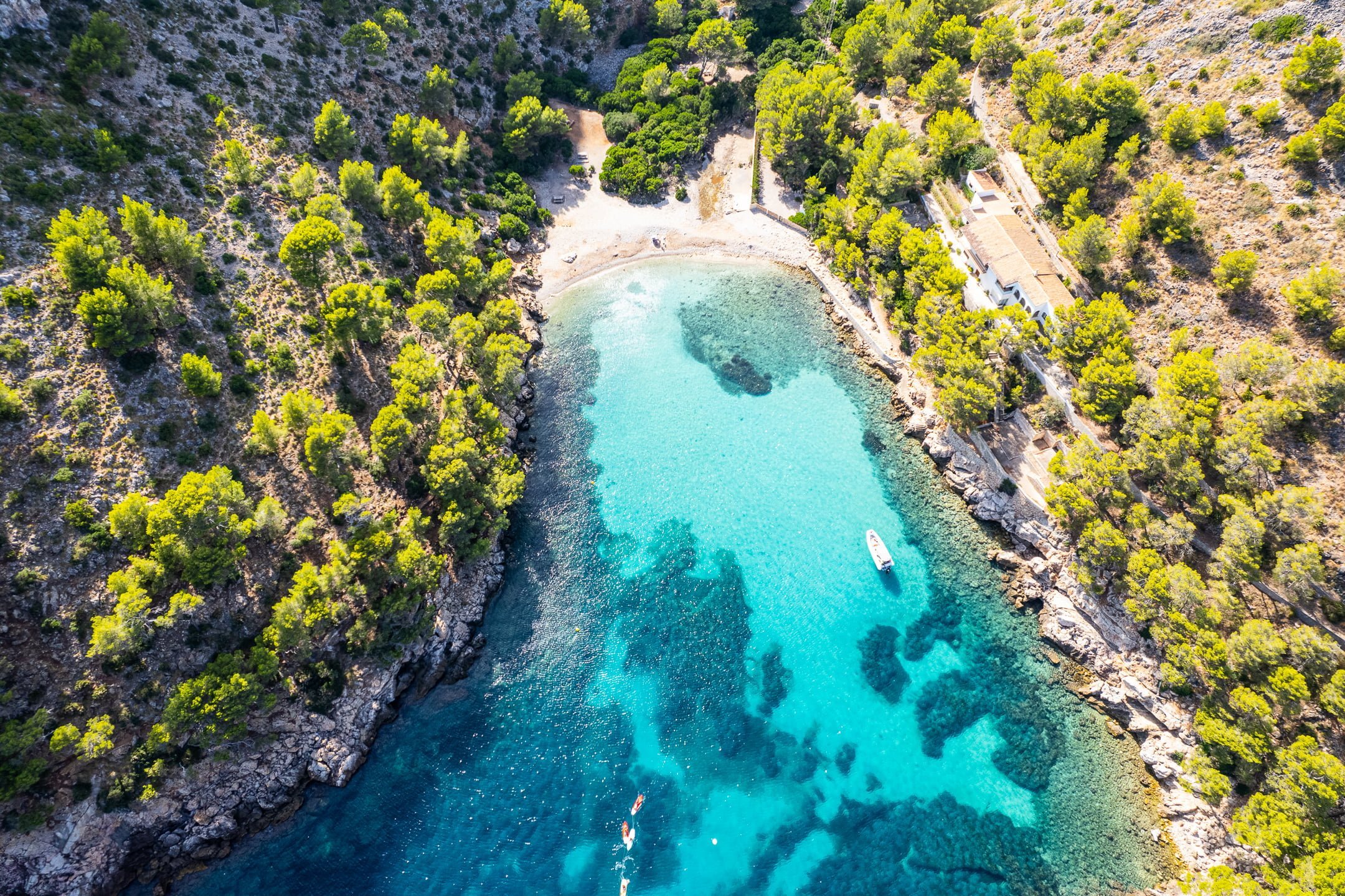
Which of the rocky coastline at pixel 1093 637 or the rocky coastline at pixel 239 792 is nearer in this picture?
the rocky coastline at pixel 239 792

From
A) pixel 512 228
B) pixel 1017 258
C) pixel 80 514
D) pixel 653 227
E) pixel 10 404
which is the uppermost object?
pixel 512 228

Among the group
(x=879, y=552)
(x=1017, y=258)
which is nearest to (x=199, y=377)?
(x=879, y=552)

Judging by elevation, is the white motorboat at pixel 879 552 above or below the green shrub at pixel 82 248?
below

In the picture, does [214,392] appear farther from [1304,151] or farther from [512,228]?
[1304,151]

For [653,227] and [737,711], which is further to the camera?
[653,227]

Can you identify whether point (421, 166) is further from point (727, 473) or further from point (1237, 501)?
point (1237, 501)

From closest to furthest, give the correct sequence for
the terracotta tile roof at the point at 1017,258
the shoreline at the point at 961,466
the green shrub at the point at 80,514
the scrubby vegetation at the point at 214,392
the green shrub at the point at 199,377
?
the scrubby vegetation at the point at 214,392 → the green shrub at the point at 80,514 → the shoreline at the point at 961,466 → the green shrub at the point at 199,377 → the terracotta tile roof at the point at 1017,258

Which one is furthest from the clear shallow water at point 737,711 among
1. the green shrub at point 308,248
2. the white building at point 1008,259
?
the green shrub at point 308,248

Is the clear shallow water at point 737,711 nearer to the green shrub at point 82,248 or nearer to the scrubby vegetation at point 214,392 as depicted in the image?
the scrubby vegetation at point 214,392

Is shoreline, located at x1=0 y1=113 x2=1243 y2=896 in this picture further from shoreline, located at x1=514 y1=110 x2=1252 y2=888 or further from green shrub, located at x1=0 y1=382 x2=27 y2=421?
green shrub, located at x1=0 y1=382 x2=27 y2=421
